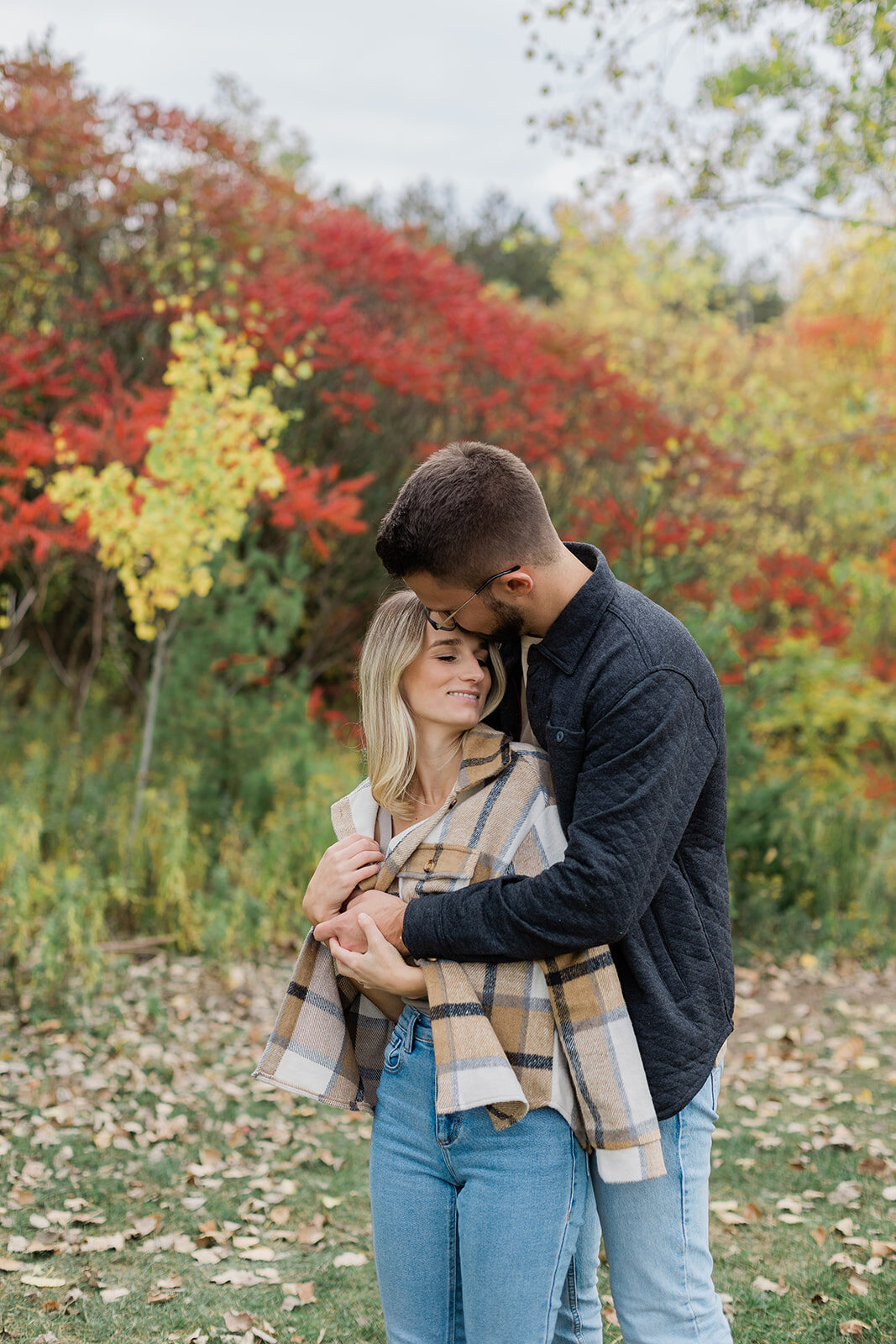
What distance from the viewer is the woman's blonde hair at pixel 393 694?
6.20 ft

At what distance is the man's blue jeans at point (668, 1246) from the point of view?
165 cm

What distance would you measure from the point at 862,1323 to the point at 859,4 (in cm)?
448

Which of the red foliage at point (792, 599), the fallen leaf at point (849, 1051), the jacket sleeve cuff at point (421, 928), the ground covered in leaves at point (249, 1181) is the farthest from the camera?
the red foliage at point (792, 599)

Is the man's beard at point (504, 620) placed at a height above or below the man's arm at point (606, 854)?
above

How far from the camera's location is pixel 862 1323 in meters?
2.72

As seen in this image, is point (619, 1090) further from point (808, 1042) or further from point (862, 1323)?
point (808, 1042)

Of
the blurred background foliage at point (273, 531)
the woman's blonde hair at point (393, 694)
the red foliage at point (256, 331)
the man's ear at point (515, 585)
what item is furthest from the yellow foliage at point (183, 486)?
the man's ear at point (515, 585)

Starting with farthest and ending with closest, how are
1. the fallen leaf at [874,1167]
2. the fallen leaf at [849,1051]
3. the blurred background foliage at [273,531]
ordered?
1. the blurred background foliage at [273,531]
2. the fallen leaf at [849,1051]
3. the fallen leaf at [874,1167]

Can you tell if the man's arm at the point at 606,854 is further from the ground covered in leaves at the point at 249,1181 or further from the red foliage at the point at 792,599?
the red foliage at the point at 792,599

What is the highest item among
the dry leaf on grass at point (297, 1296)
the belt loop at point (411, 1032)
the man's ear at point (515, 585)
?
the man's ear at point (515, 585)

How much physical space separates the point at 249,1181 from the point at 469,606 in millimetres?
2534

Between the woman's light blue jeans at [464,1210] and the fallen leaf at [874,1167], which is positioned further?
the fallen leaf at [874,1167]

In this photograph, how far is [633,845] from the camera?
5.04 feet

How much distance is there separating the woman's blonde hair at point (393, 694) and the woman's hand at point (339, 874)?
0.10 meters
